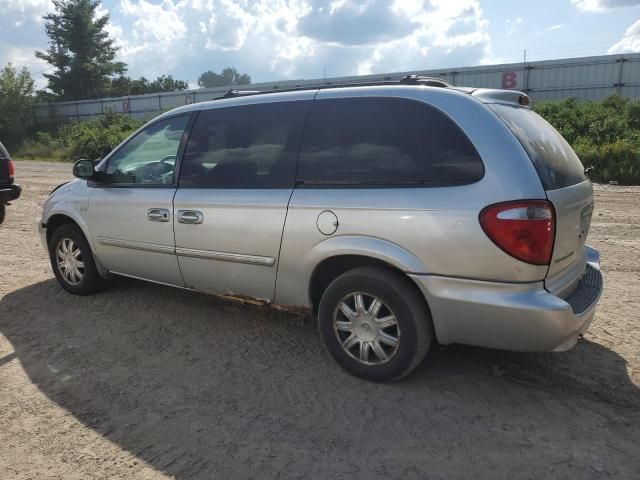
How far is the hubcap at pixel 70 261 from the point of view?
5172 mm

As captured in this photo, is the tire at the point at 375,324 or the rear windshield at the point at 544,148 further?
the tire at the point at 375,324

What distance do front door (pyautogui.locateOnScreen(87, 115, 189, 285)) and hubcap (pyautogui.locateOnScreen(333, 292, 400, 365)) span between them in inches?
63.2

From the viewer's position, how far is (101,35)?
6212cm

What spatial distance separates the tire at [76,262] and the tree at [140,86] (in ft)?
211

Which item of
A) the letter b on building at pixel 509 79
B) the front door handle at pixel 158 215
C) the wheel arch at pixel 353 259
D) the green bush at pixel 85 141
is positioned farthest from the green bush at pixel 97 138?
the wheel arch at pixel 353 259

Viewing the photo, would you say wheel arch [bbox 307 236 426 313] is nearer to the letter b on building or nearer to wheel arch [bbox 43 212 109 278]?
wheel arch [bbox 43 212 109 278]

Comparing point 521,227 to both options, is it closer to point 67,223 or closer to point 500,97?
point 500,97

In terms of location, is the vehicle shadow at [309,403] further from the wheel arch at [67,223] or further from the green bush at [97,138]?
the green bush at [97,138]

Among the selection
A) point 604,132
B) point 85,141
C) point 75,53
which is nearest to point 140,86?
point 75,53

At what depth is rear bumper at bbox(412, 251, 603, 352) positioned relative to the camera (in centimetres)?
293

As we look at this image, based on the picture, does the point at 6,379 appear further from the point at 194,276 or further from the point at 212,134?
the point at 212,134

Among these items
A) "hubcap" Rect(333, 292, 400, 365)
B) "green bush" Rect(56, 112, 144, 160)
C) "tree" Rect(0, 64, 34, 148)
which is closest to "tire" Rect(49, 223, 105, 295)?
"hubcap" Rect(333, 292, 400, 365)

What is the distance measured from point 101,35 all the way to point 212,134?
67095mm

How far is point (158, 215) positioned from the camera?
14.3 feet
